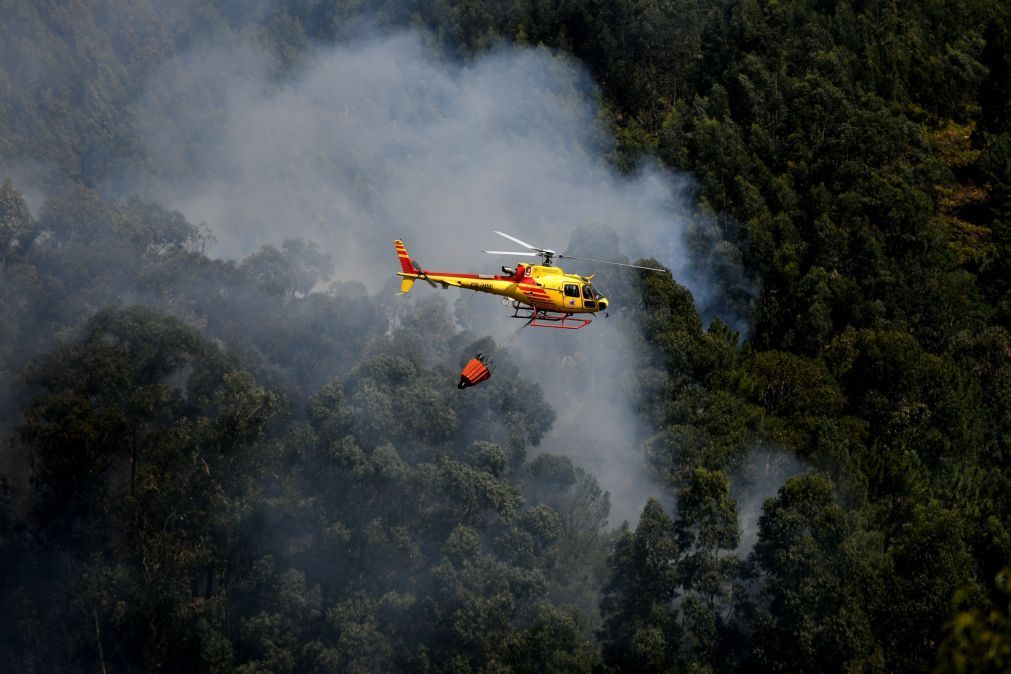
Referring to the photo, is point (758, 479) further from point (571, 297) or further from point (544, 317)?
point (571, 297)

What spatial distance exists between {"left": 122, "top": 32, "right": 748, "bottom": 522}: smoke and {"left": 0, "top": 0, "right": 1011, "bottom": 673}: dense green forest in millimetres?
2149

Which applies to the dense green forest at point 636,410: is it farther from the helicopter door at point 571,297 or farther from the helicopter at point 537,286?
the helicopter at point 537,286

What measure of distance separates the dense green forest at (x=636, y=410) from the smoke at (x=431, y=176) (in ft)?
7.05

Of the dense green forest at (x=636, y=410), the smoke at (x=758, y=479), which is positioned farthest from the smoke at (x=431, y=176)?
the smoke at (x=758, y=479)

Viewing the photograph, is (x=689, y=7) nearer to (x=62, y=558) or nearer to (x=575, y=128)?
(x=575, y=128)

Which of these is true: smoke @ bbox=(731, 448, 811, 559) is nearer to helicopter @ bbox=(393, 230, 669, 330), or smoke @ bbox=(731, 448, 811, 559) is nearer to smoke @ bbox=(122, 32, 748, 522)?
smoke @ bbox=(122, 32, 748, 522)

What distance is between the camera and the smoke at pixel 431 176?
8362cm

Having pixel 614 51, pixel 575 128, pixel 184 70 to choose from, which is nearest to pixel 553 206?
pixel 575 128

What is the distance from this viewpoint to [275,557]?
72.4 metres

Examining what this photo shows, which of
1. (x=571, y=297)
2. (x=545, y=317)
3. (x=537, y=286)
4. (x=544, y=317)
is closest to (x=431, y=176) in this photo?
(x=545, y=317)

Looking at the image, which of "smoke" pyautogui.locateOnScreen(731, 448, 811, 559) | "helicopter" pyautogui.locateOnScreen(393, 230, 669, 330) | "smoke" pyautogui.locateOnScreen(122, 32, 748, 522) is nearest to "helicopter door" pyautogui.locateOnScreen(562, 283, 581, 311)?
"helicopter" pyautogui.locateOnScreen(393, 230, 669, 330)

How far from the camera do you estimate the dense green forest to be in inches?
2520

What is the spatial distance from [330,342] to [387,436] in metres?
20.4

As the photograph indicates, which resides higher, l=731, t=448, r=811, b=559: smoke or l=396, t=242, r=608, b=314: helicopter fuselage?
l=731, t=448, r=811, b=559: smoke
